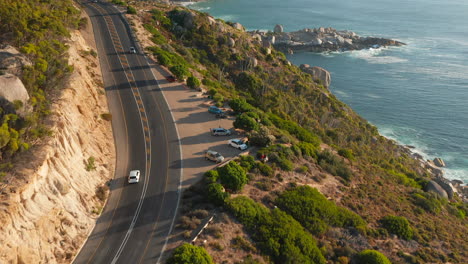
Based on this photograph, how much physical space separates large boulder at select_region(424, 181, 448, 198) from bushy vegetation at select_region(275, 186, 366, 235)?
28.8 m

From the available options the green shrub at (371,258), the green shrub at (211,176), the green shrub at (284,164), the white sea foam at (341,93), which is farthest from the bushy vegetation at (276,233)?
the white sea foam at (341,93)

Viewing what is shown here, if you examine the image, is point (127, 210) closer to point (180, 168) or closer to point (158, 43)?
point (180, 168)

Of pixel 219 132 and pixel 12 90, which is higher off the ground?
pixel 12 90

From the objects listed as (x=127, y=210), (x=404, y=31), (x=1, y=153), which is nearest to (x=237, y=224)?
(x=127, y=210)

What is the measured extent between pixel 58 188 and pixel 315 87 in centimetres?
8538

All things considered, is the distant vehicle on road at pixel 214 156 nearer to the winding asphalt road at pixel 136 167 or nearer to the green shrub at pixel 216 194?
the winding asphalt road at pixel 136 167

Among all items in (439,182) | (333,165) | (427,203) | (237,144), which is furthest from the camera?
(439,182)

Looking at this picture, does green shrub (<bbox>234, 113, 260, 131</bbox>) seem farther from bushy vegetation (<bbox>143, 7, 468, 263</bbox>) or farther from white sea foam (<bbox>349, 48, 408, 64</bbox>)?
white sea foam (<bbox>349, 48, 408, 64</bbox>)

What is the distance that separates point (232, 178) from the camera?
3753 cm

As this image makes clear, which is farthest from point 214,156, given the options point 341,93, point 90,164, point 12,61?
point 341,93

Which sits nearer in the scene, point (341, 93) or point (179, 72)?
point (179, 72)

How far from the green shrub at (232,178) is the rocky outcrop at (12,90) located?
23.3m

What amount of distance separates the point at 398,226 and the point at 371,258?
372 inches

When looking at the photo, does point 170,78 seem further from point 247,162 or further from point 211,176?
point 211,176
